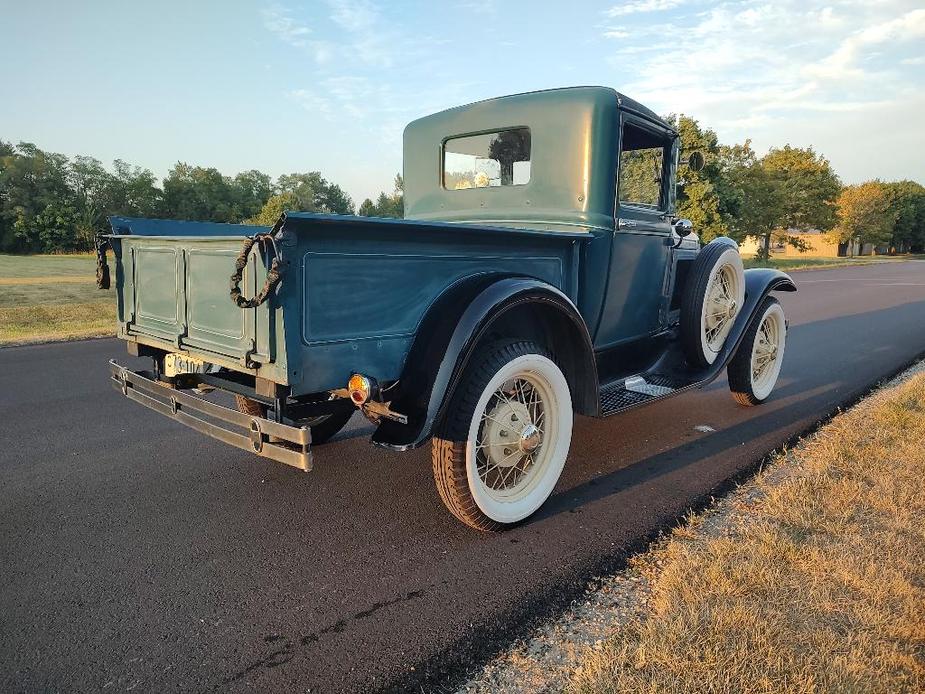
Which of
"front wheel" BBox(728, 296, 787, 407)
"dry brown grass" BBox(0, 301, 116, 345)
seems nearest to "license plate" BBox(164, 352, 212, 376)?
"front wheel" BBox(728, 296, 787, 407)

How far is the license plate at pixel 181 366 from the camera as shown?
3023 millimetres

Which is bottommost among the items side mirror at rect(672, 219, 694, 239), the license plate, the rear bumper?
the rear bumper

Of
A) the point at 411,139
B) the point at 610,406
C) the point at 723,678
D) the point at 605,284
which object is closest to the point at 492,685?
the point at 723,678

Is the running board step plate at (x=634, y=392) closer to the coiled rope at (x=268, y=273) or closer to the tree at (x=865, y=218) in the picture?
the coiled rope at (x=268, y=273)

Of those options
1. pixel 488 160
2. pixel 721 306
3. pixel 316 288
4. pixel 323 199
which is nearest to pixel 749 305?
pixel 721 306

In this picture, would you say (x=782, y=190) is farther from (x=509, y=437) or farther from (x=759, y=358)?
(x=509, y=437)

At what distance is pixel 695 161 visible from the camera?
4250mm

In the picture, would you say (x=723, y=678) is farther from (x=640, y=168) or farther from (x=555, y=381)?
(x=640, y=168)

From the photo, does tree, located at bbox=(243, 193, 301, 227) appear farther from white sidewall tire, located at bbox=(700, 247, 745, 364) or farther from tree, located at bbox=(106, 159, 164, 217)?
tree, located at bbox=(106, 159, 164, 217)

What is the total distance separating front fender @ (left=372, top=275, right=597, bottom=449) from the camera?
247 centimetres

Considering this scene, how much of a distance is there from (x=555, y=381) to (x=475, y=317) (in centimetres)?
66

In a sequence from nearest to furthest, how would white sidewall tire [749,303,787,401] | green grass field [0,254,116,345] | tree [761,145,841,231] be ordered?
white sidewall tire [749,303,787,401]
green grass field [0,254,116,345]
tree [761,145,841,231]

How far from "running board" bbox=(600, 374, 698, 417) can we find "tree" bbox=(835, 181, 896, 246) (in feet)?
199

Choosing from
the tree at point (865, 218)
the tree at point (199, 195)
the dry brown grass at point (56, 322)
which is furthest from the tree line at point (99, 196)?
the tree at point (865, 218)
